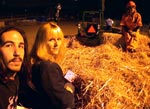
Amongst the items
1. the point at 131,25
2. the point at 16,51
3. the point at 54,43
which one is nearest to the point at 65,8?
the point at 131,25

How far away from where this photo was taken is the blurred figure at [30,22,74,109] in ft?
9.02

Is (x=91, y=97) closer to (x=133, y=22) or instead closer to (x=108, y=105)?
(x=108, y=105)

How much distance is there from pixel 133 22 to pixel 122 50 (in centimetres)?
72

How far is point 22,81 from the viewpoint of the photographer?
258 centimetres

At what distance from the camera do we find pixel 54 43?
9.57 ft

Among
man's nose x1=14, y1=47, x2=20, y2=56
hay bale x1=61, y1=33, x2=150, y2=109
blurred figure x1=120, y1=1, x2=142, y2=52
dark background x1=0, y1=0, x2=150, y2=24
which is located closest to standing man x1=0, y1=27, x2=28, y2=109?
man's nose x1=14, y1=47, x2=20, y2=56

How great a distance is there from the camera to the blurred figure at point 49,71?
275 cm

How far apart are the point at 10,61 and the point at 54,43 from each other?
32.5 inches

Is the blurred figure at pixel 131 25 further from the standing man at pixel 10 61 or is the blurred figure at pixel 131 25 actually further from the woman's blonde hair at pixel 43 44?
the standing man at pixel 10 61

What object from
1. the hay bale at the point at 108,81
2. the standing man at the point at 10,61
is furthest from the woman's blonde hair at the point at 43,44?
the hay bale at the point at 108,81

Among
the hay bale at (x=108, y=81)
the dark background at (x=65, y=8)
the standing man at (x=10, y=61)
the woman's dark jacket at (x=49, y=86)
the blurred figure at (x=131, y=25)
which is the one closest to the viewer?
the standing man at (x=10, y=61)

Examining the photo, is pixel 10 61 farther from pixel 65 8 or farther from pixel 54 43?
pixel 65 8

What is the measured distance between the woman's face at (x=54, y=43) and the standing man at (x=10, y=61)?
606 mm

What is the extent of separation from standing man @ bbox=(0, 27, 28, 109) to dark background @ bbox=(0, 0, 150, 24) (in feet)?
59.5
